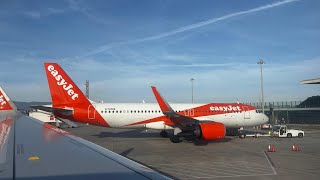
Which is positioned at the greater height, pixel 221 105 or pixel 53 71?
pixel 53 71

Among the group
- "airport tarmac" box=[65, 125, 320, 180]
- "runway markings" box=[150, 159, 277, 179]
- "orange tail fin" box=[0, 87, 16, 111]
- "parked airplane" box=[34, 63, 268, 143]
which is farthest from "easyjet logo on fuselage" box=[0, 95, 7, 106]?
"parked airplane" box=[34, 63, 268, 143]

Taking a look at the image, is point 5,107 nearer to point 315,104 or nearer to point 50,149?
point 50,149

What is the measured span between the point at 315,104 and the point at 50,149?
6836 centimetres

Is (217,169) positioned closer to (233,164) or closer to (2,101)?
(233,164)

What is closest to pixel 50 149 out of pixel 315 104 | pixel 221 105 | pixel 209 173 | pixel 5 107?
pixel 209 173

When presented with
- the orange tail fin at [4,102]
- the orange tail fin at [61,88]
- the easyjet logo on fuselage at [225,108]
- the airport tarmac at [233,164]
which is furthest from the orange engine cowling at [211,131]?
the orange tail fin at [4,102]

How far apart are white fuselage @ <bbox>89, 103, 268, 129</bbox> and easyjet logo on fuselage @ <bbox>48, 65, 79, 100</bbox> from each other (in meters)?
1.84

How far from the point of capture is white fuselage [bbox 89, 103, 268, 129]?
92.5 ft

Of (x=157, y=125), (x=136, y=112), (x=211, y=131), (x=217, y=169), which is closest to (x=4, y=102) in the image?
(x=217, y=169)

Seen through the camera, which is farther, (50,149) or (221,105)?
(221,105)

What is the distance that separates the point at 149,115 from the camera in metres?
28.8

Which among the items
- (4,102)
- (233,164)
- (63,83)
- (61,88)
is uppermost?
(63,83)

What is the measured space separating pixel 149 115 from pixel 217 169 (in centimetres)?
1521

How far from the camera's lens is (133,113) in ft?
93.7
